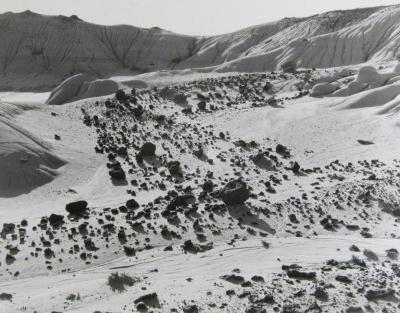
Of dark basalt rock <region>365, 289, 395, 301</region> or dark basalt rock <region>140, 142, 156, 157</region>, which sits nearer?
dark basalt rock <region>365, 289, 395, 301</region>

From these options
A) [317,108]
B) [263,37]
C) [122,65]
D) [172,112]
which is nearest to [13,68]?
[122,65]

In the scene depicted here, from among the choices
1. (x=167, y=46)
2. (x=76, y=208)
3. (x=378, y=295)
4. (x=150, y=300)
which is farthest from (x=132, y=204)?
(x=167, y=46)

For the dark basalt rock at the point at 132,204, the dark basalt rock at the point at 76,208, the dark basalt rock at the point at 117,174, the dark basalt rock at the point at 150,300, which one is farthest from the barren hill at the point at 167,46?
the dark basalt rock at the point at 150,300

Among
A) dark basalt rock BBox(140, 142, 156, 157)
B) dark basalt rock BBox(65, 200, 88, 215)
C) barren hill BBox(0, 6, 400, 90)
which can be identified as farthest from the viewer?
barren hill BBox(0, 6, 400, 90)

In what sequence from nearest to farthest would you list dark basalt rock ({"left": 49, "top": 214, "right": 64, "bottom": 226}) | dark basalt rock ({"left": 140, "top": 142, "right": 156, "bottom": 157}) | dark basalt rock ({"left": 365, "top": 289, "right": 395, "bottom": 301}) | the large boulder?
1. dark basalt rock ({"left": 365, "top": 289, "right": 395, "bottom": 301})
2. dark basalt rock ({"left": 49, "top": 214, "right": 64, "bottom": 226})
3. the large boulder
4. dark basalt rock ({"left": 140, "top": 142, "right": 156, "bottom": 157})

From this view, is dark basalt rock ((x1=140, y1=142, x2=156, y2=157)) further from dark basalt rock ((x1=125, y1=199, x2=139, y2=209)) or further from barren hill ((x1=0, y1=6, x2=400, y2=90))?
barren hill ((x1=0, y1=6, x2=400, y2=90))

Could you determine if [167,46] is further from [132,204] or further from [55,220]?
[55,220]

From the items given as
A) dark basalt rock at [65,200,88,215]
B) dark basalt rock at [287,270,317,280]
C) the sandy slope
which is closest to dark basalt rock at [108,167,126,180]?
the sandy slope

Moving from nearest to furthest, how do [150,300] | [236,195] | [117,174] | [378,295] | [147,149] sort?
1. [378,295]
2. [150,300]
3. [236,195]
4. [117,174]
5. [147,149]

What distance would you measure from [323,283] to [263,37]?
6871cm

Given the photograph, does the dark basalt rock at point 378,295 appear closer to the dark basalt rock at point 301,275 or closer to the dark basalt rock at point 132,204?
the dark basalt rock at point 301,275

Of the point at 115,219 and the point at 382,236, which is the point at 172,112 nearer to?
the point at 115,219

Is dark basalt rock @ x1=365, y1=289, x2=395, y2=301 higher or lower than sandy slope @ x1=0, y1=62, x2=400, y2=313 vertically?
lower

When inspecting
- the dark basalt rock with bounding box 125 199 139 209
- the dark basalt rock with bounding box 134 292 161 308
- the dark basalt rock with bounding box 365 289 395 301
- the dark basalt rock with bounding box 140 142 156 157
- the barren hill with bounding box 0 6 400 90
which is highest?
the barren hill with bounding box 0 6 400 90
